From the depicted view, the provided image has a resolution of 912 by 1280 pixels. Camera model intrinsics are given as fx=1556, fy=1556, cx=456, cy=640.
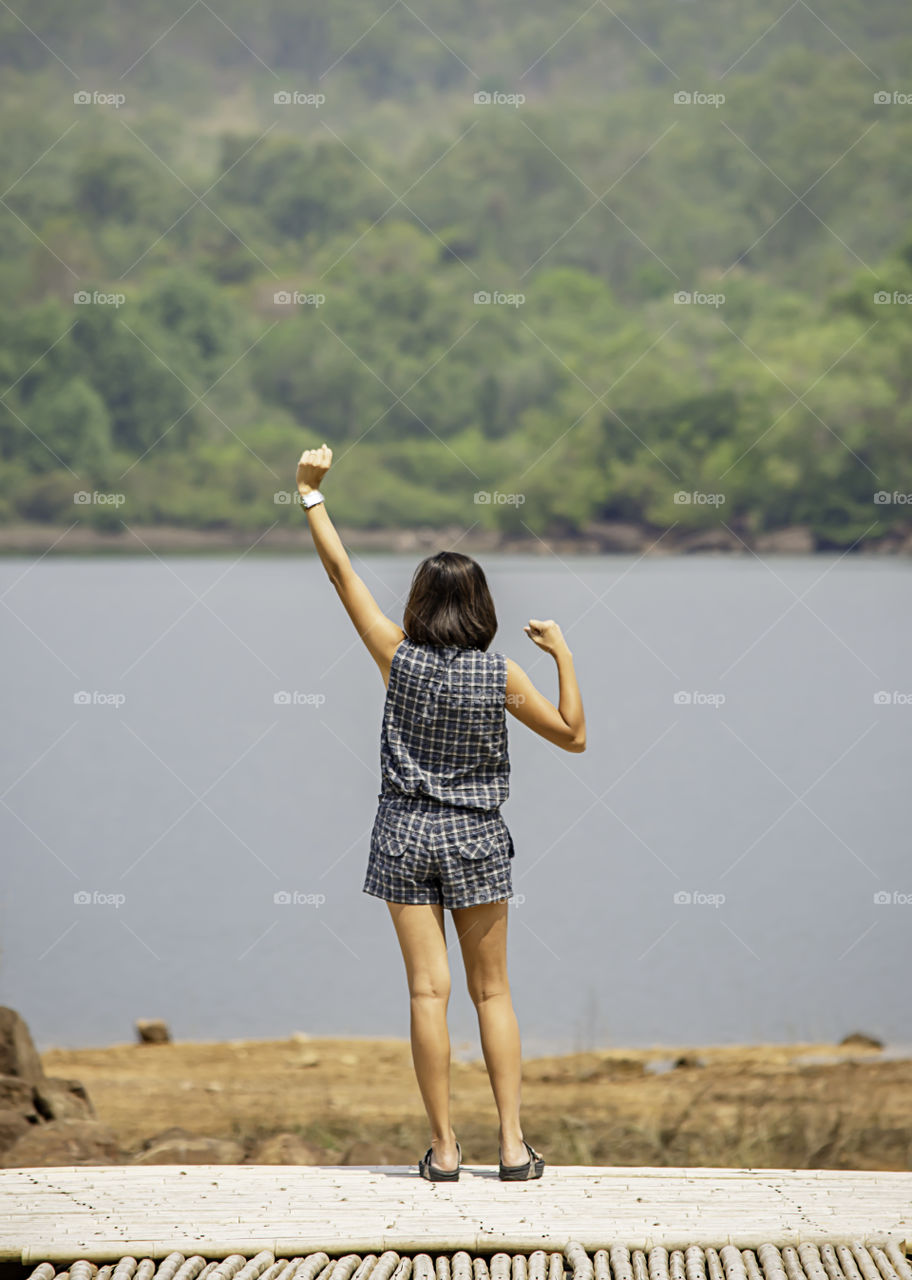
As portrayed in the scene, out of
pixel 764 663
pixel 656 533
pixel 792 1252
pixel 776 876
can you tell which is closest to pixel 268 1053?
pixel 792 1252

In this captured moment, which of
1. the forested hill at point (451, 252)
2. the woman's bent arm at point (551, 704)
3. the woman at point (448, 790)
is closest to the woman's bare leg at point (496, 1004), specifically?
the woman at point (448, 790)

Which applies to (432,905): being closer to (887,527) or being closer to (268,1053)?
(268,1053)

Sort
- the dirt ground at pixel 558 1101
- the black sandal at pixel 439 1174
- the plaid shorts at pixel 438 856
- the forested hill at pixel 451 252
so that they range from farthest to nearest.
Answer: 1. the forested hill at pixel 451 252
2. the dirt ground at pixel 558 1101
3. the black sandal at pixel 439 1174
4. the plaid shorts at pixel 438 856

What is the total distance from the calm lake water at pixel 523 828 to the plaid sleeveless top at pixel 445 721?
477 cm

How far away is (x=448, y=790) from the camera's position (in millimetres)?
3566

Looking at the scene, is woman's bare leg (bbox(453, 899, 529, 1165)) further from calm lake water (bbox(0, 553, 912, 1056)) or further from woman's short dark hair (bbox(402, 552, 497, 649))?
calm lake water (bbox(0, 553, 912, 1056))

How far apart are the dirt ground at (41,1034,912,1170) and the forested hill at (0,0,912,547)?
31.7 meters

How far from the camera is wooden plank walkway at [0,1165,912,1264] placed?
333 cm

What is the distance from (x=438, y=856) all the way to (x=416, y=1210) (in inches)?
30.8

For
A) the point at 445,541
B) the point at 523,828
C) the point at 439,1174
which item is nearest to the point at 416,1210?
the point at 439,1174

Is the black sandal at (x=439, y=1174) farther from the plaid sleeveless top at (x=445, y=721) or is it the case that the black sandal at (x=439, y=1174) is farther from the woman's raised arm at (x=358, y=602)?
the woman's raised arm at (x=358, y=602)

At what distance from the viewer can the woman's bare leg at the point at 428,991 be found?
3564 mm

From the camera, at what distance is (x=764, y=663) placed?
80.5 feet

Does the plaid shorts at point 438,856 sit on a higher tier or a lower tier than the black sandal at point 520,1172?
higher
